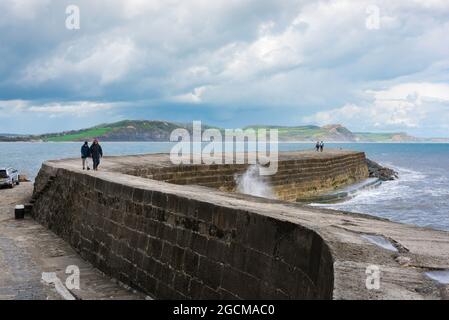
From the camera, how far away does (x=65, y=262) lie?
1127 cm

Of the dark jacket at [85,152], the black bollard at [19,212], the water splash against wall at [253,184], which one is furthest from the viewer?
the water splash against wall at [253,184]

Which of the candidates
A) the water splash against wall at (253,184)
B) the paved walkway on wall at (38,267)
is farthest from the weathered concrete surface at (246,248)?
the water splash against wall at (253,184)

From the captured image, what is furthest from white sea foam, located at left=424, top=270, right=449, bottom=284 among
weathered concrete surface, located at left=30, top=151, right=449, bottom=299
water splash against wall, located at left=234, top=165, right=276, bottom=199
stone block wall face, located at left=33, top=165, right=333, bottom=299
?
water splash against wall, located at left=234, top=165, right=276, bottom=199

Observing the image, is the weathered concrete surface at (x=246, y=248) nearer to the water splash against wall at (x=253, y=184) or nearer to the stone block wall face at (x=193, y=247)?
the stone block wall face at (x=193, y=247)

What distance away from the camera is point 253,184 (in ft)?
81.1

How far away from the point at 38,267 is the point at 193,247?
16.1 feet

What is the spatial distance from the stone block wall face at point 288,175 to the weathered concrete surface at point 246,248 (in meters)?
8.51

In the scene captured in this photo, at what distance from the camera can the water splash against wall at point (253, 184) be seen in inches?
936

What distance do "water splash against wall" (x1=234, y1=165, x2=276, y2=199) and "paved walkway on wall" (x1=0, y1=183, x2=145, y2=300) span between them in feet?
32.4

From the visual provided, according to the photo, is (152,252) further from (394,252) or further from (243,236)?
(394,252)

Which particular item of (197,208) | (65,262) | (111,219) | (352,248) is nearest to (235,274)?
(197,208)

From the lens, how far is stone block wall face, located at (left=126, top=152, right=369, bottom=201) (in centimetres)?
2050

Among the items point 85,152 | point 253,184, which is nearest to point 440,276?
point 85,152

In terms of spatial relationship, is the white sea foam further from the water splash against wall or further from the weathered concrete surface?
the water splash against wall
